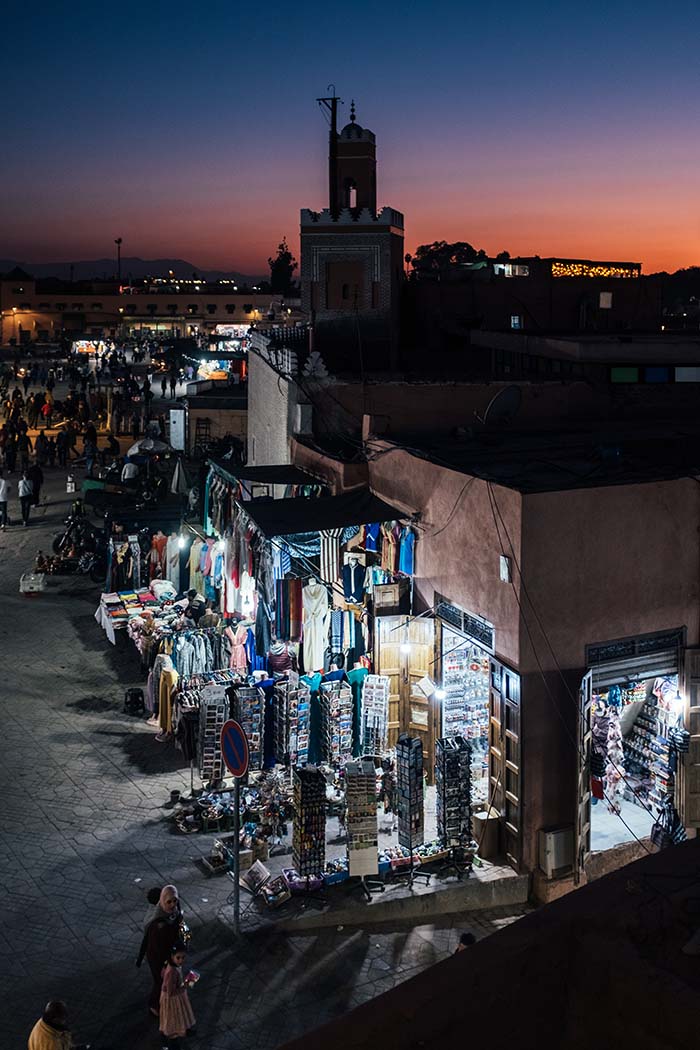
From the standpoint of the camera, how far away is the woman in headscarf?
24.2 feet

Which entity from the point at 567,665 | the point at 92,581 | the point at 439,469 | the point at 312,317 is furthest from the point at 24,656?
the point at 312,317

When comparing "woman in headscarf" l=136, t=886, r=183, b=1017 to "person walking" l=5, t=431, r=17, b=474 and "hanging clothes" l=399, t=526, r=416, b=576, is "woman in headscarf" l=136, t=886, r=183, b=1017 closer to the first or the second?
"hanging clothes" l=399, t=526, r=416, b=576

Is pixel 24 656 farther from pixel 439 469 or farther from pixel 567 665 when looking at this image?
pixel 567 665

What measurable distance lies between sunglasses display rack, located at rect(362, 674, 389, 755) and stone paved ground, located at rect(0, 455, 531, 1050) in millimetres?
2011

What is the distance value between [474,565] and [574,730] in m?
1.80

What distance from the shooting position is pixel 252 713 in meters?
11.1

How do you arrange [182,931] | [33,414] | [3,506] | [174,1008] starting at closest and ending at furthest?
[174,1008] < [182,931] < [3,506] < [33,414]

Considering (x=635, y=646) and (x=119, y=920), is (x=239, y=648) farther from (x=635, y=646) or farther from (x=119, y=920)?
(x=635, y=646)

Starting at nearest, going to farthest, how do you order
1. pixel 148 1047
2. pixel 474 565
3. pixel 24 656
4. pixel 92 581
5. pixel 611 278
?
1. pixel 148 1047
2. pixel 474 565
3. pixel 24 656
4. pixel 92 581
5. pixel 611 278

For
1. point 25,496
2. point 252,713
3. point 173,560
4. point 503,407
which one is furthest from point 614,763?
point 25,496

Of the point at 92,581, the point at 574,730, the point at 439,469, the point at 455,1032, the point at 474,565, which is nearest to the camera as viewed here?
the point at 455,1032

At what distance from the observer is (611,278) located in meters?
33.9

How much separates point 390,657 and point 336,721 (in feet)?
2.89

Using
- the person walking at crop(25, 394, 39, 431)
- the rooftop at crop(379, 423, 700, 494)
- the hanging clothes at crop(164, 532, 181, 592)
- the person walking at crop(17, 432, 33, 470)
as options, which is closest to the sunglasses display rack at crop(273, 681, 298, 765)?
the rooftop at crop(379, 423, 700, 494)
